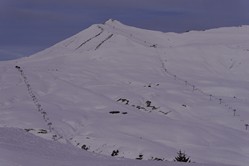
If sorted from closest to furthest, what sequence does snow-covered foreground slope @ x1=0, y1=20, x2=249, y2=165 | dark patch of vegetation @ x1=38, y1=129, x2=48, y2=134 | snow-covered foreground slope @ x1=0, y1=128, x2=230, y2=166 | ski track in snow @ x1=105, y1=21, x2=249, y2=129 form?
snow-covered foreground slope @ x1=0, y1=128, x2=230, y2=166, dark patch of vegetation @ x1=38, y1=129, x2=48, y2=134, snow-covered foreground slope @ x1=0, y1=20, x2=249, y2=165, ski track in snow @ x1=105, y1=21, x2=249, y2=129

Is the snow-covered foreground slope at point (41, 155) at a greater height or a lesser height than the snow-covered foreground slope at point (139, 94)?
lesser

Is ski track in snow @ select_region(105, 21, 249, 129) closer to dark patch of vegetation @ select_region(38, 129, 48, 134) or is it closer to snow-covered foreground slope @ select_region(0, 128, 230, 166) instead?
dark patch of vegetation @ select_region(38, 129, 48, 134)

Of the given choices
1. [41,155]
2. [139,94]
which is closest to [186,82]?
[139,94]

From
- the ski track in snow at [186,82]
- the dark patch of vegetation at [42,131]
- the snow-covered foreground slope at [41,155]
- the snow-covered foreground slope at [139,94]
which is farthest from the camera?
the ski track in snow at [186,82]

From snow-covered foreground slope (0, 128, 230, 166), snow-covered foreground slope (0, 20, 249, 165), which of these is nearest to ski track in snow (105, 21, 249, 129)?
snow-covered foreground slope (0, 20, 249, 165)

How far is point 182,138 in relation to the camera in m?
43.6

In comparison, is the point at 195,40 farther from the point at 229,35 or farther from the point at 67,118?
the point at 67,118

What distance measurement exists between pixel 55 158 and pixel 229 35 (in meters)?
124

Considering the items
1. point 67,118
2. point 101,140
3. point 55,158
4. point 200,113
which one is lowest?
point 55,158

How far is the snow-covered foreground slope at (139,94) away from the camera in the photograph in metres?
41.2

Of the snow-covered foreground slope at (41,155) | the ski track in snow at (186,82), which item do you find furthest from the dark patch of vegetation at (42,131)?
the snow-covered foreground slope at (41,155)

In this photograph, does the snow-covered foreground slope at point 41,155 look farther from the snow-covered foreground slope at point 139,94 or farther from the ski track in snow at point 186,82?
the ski track in snow at point 186,82

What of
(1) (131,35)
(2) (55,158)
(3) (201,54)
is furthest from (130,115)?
(1) (131,35)

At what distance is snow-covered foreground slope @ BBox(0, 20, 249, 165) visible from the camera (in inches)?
1623
